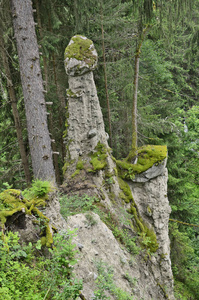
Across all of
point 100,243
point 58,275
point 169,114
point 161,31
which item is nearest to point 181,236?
point 169,114

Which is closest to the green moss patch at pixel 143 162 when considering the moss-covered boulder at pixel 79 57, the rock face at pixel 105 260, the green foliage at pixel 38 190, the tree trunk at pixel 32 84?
the rock face at pixel 105 260

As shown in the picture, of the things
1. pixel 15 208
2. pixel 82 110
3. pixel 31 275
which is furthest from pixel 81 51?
pixel 31 275

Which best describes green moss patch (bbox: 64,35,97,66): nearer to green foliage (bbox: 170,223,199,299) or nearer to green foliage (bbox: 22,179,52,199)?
green foliage (bbox: 22,179,52,199)

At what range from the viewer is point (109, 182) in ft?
25.3

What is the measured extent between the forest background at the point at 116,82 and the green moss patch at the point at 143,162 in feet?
4.62

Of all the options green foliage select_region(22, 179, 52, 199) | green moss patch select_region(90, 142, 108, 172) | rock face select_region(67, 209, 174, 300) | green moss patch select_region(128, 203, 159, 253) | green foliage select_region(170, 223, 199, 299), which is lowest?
green foliage select_region(170, 223, 199, 299)

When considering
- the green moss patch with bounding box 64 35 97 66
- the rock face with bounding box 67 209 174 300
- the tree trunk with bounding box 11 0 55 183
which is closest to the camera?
the rock face with bounding box 67 209 174 300

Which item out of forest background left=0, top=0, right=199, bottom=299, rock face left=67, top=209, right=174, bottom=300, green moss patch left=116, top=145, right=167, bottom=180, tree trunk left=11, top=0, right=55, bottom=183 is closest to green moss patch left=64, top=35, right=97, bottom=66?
forest background left=0, top=0, right=199, bottom=299

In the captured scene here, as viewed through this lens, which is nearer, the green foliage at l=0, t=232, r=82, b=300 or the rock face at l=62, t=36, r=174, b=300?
the green foliage at l=0, t=232, r=82, b=300

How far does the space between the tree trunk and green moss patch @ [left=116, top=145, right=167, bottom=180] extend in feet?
10.2

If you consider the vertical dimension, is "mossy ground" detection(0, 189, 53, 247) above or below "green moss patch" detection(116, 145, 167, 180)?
above

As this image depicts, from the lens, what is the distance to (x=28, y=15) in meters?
6.22

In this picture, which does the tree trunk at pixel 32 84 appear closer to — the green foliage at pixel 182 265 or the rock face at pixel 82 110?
the rock face at pixel 82 110

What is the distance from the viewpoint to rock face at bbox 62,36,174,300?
7254mm
